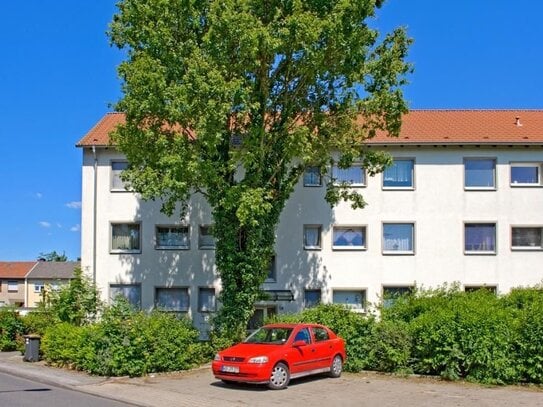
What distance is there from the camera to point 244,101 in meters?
19.0

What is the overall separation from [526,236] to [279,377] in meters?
18.3

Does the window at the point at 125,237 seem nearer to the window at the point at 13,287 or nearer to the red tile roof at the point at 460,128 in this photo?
the red tile roof at the point at 460,128

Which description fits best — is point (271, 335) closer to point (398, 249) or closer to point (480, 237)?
point (398, 249)

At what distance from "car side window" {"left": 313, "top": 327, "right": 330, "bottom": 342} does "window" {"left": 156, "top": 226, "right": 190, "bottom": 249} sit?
44.3 feet

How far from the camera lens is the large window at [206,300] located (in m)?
28.7

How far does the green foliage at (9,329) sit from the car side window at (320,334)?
14878mm

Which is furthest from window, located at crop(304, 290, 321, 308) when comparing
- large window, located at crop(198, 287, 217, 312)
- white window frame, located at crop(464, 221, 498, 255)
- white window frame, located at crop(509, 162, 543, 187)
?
white window frame, located at crop(509, 162, 543, 187)

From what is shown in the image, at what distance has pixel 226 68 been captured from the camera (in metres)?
19.0

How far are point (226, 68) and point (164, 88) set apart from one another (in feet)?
6.56

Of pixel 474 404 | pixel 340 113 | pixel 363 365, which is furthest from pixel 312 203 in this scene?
pixel 474 404

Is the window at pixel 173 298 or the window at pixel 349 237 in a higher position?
the window at pixel 349 237

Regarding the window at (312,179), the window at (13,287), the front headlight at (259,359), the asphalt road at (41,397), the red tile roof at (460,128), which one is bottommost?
the window at (13,287)

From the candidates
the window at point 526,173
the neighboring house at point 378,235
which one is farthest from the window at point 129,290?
the window at point 526,173

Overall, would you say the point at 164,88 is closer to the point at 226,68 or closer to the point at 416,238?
the point at 226,68
